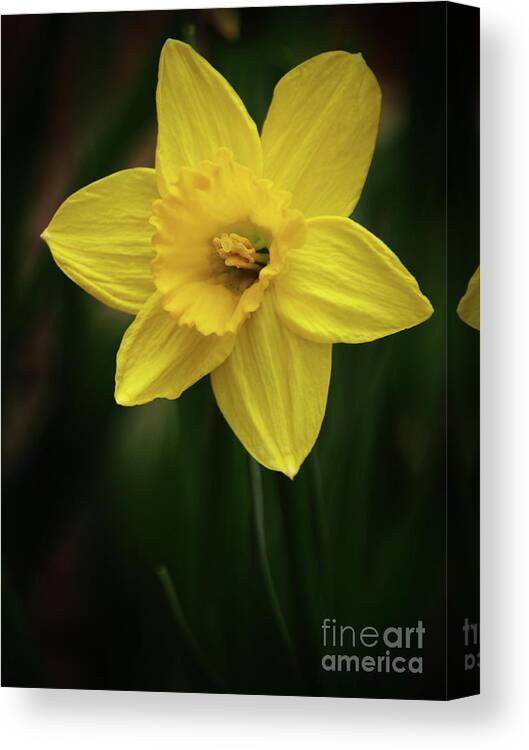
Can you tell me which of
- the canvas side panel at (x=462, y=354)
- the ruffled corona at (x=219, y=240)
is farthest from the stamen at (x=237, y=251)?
the canvas side panel at (x=462, y=354)

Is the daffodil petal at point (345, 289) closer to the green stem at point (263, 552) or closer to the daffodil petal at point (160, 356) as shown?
the daffodil petal at point (160, 356)

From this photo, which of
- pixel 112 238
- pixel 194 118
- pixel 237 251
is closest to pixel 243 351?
pixel 237 251

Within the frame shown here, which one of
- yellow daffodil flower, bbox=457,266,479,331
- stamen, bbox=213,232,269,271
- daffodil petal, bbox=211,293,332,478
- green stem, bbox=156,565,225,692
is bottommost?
green stem, bbox=156,565,225,692

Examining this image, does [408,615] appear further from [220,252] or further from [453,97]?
[453,97]

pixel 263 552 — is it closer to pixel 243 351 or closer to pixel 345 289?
pixel 243 351

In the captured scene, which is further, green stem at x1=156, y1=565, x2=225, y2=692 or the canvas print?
green stem at x1=156, y1=565, x2=225, y2=692

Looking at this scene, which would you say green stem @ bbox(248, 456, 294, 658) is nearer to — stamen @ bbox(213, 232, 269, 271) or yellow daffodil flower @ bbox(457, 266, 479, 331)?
stamen @ bbox(213, 232, 269, 271)

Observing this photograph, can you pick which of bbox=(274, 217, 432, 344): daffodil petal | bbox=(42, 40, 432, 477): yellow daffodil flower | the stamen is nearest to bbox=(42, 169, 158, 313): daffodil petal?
bbox=(42, 40, 432, 477): yellow daffodil flower
